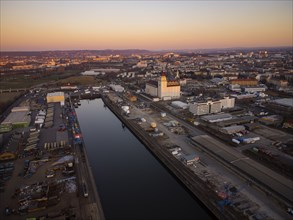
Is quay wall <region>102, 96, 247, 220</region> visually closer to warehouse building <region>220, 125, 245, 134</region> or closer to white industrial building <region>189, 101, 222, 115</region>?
warehouse building <region>220, 125, 245, 134</region>

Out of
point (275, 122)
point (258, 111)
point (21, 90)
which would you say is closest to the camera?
point (275, 122)

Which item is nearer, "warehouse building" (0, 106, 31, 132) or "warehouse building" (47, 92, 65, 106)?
"warehouse building" (0, 106, 31, 132)

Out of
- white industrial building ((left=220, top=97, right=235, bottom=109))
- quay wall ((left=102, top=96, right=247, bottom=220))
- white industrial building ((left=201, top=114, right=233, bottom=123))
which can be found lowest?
quay wall ((left=102, top=96, right=247, bottom=220))

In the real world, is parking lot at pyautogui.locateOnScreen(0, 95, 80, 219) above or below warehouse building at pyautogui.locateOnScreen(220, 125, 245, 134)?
below

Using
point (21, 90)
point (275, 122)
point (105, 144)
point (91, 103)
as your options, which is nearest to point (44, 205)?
point (105, 144)

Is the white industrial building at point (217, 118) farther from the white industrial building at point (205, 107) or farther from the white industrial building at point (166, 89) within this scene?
the white industrial building at point (166, 89)

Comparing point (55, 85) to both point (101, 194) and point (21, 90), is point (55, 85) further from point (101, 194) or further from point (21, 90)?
point (101, 194)

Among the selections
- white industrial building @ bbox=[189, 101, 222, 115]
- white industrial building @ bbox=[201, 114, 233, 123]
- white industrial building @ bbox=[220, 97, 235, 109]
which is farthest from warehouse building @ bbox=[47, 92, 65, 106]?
white industrial building @ bbox=[220, 97, 235, 109]

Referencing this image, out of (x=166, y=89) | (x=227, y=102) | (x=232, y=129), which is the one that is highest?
(x=166, y=89)

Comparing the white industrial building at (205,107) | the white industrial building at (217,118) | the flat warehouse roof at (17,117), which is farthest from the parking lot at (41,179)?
the white industrial building at (205,107)

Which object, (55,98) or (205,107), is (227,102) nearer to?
(205,107)

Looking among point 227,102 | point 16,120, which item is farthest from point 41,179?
point 227,102
